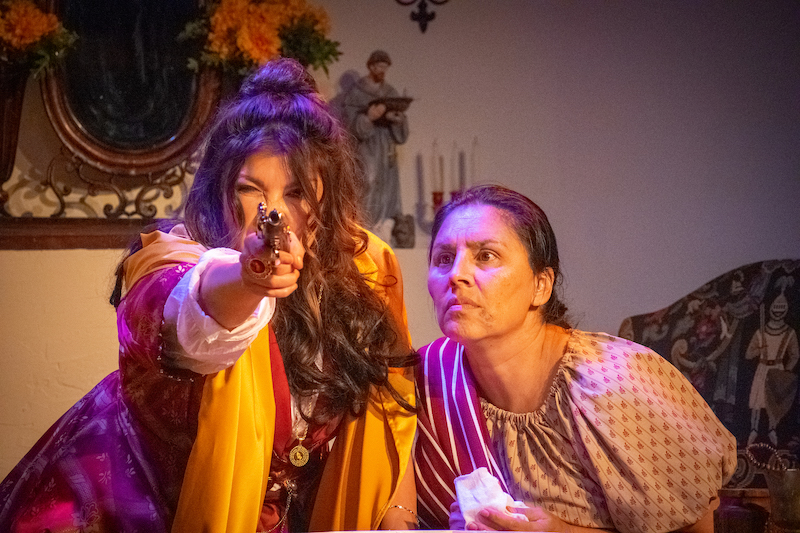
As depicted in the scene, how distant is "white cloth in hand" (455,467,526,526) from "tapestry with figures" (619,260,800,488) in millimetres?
1970

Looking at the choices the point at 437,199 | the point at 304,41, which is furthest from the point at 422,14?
the point at 437,199

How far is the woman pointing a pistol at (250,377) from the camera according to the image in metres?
1.17

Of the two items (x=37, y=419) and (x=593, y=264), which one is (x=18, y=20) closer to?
(x=37, y=419)

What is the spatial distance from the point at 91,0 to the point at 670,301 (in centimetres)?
296

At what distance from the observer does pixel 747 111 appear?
11.5 feet

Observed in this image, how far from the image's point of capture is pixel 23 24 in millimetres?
2662

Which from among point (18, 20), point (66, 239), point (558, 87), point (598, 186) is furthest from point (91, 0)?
point (598, 186)

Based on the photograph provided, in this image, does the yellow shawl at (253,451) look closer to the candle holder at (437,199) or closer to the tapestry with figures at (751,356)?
the candle holder at (437,199)

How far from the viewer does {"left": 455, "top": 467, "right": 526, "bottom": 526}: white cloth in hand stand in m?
1.39

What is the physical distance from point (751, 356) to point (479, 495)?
7.14 feet

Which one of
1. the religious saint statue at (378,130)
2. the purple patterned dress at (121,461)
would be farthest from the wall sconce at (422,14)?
the purple patterned dress at (121,461)

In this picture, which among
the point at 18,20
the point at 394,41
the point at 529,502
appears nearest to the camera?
the point at 529,502

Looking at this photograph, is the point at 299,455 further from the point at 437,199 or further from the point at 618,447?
the point at 437,199

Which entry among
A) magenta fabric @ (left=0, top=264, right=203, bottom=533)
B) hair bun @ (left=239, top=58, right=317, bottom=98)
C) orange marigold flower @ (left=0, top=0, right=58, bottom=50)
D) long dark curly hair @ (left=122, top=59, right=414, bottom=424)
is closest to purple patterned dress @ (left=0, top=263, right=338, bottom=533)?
magenta fabric @ (left=0, top=264, right=203, bottom=533)
